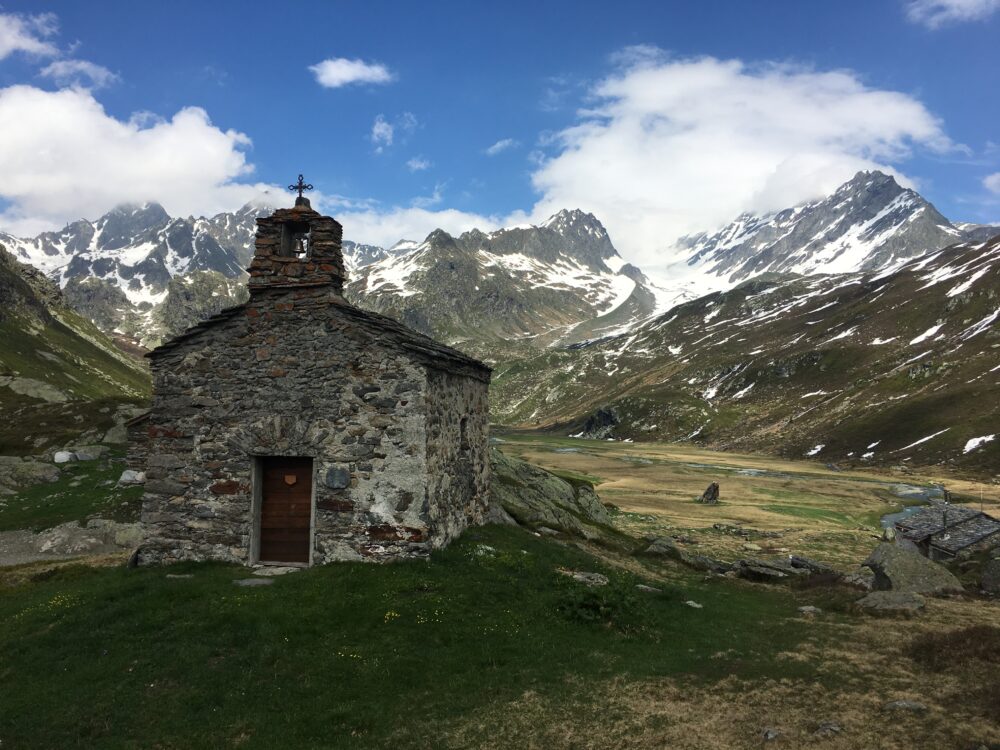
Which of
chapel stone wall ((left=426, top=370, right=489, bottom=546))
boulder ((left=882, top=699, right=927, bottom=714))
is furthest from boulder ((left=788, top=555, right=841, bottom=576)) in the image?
boulder ((left=882, top=699, right=927, bottom=714))

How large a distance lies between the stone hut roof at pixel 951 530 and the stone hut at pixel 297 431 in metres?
29.7

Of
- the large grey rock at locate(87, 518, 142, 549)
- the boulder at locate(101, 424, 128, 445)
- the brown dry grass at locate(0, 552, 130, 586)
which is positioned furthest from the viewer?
the boulder at locate(101, 424, 128, 445)

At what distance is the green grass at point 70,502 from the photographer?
102 feet

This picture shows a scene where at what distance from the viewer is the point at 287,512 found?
18.8 meters

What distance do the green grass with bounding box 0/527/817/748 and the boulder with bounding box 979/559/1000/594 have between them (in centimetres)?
1068

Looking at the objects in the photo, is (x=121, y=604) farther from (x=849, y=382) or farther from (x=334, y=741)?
(x=849, y=382)

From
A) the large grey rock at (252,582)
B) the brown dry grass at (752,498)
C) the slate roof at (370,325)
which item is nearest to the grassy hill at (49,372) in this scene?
the slate roof at (370,325)

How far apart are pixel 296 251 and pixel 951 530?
37.7 meters

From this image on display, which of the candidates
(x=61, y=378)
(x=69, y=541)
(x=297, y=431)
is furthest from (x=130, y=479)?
(x=61, y=378)

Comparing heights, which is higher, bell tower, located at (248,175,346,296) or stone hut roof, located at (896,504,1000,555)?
bell tower, located at (248,175,346,296)

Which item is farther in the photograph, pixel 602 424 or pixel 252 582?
pixel 602 424

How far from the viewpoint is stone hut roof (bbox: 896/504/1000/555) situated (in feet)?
110

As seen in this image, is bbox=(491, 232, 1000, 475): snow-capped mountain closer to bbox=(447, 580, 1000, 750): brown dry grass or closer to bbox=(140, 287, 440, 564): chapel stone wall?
bbox=(447, 580, 1000, 750): brown dry grass

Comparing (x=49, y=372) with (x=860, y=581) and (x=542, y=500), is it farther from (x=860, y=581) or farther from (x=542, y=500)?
(x=860, y=581)
